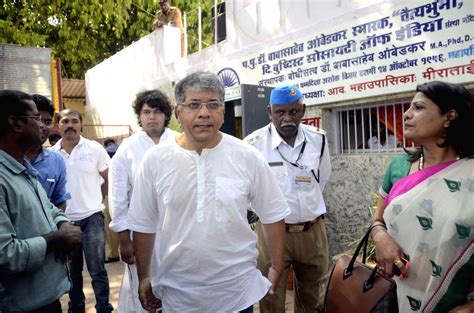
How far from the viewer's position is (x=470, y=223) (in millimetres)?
1781

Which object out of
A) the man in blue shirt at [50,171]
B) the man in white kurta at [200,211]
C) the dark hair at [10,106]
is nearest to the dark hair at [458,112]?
the man in white kurta at [200,211]

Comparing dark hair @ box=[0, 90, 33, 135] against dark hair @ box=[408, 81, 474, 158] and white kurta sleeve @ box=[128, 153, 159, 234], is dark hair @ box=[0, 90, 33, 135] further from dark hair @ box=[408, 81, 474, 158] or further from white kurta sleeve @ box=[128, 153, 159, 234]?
dark hair @ box=[408, 81, 474, 158]

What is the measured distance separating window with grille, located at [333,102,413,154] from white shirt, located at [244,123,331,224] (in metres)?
1.34

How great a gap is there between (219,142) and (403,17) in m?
2.82

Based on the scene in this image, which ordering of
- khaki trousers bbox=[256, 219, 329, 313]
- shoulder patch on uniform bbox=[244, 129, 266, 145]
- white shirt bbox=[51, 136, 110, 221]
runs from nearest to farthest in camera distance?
khaki trousers bbox=[256, 219, 329, 313], shoulder patch on uniform bbox=[244, 129, 266, 145], white shirt bbox=[51, 136, 110, 221]

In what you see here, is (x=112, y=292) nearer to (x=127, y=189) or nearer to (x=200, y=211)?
(x=127, y=189)

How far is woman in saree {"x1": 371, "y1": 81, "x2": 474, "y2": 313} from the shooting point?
1816 mm

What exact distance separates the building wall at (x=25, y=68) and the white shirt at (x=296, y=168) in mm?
4605

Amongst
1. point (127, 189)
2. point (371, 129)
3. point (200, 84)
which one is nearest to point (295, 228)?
point (127, 189)

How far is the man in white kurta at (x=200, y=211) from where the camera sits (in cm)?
194

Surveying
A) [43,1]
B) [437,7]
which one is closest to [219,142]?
[437,7]

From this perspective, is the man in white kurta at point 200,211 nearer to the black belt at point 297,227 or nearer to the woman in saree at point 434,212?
the woman in saree at point 434,212

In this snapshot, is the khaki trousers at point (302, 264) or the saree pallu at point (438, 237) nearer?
the saree pallu at point (438, 237)

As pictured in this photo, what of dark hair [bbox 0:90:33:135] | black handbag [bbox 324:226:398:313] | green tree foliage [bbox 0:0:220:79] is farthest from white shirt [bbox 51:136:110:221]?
green tree foliage [bbox 0:0:220:79]
